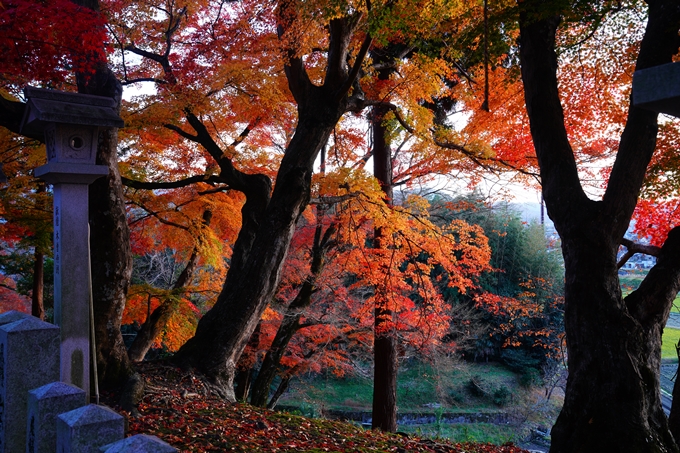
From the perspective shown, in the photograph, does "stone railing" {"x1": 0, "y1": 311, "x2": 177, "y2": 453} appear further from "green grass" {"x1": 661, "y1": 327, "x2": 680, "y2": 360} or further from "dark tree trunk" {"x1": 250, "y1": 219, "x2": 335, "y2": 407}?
"green grass" {"x1": 661, "y1": 327, "x2": 680, "y2": 360}

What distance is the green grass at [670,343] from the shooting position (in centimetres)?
2156

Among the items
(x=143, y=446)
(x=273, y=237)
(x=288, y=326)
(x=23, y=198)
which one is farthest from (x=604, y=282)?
(x=23, y=198)

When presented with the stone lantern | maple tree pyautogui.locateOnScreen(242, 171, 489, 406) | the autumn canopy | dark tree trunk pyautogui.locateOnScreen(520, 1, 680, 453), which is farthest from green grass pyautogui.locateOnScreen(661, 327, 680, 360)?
the stone lantern

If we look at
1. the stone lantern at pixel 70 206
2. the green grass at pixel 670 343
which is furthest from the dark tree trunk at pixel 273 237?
the green grass at pixel 670 343

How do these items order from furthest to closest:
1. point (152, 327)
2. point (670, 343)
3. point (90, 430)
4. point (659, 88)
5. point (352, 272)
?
point (670, 343), point (352, 272), point (152, 327), point (90, 430), point (659, 88)

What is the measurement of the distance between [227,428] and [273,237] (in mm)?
2521

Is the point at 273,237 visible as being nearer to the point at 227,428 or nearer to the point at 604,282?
the point at 227,428

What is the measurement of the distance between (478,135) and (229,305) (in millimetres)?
5385

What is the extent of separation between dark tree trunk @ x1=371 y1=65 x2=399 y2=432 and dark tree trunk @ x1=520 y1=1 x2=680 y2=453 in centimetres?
525

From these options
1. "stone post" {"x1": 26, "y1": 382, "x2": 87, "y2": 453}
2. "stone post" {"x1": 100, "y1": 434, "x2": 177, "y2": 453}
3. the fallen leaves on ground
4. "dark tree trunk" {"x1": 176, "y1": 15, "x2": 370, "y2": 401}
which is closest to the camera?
"stone post" {"x1": 100, "y1": 434, "x2": 177, "y2": 453}

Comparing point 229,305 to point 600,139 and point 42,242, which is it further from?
point 600,139

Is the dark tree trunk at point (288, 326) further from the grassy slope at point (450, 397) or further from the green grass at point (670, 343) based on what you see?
the green grass at point (670, 343)

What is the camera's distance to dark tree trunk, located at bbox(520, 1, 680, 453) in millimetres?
4043

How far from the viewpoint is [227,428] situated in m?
4.64
